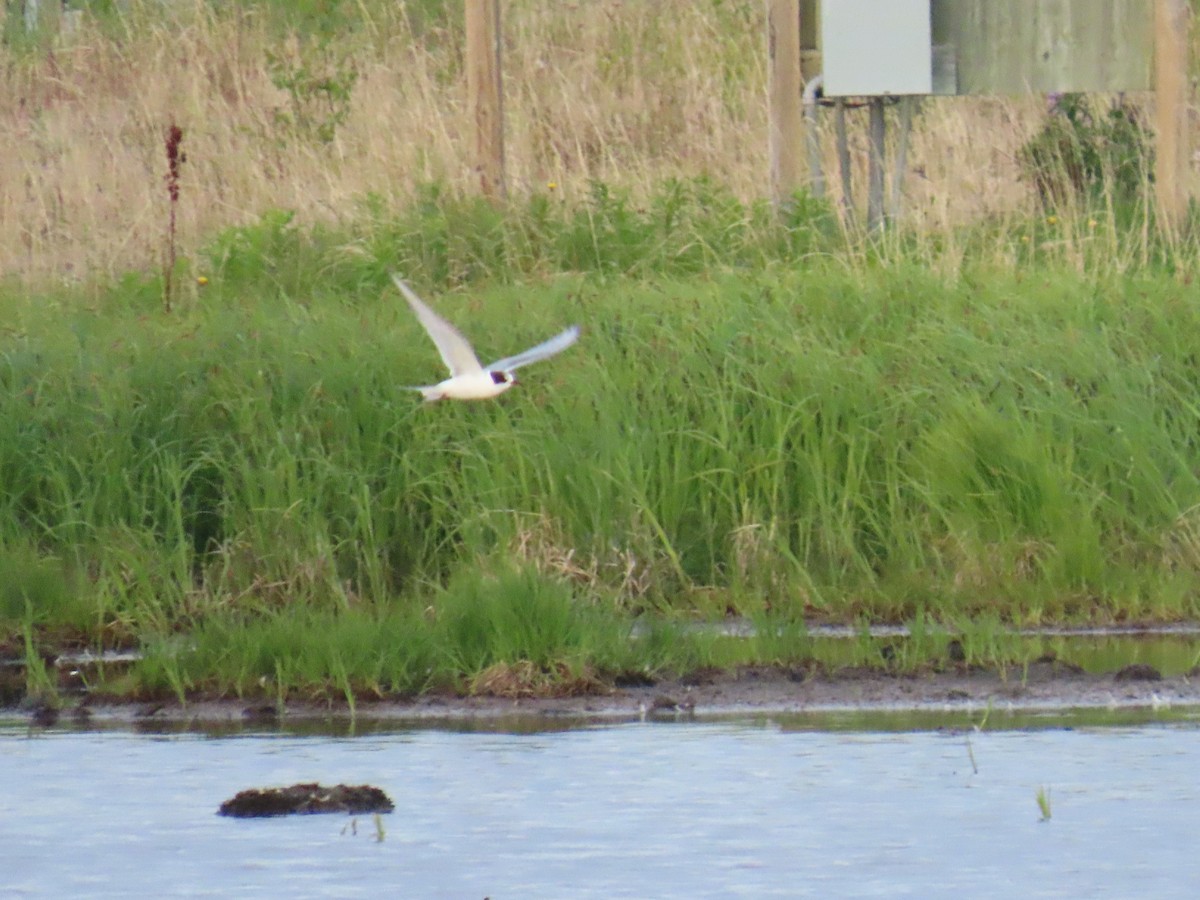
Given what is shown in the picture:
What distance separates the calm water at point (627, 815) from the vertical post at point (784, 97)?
5189 millimetres

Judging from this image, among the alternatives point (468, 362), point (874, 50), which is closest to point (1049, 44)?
point (874, 50)

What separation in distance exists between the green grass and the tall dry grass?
7.88 feet

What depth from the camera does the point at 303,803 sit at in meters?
5.76

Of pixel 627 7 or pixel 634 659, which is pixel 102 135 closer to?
pixel 627 7

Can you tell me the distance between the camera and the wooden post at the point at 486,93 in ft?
37.5

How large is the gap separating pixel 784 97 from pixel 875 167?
0.62m

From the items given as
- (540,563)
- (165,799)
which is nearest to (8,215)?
Result: (540,563)

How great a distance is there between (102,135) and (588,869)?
10339mm

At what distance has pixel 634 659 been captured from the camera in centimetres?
727

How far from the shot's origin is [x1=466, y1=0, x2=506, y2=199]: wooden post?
37.5ft

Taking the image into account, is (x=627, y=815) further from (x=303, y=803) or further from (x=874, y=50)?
(x=874, y=50)

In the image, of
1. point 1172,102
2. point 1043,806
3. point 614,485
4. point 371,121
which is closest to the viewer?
point 1043,806

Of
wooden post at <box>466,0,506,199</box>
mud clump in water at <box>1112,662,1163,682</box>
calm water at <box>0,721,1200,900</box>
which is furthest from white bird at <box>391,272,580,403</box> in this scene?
wooden post at <box>466,0,506,199</box>

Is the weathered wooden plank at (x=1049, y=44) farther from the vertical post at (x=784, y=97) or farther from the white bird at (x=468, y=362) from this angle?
the white bird at (x=468, y=362)
